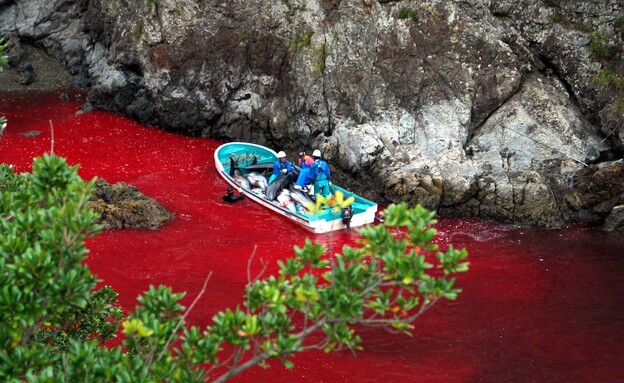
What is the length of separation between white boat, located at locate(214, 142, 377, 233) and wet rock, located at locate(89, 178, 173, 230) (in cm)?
256

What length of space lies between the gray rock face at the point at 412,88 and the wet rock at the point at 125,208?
5.24 metres

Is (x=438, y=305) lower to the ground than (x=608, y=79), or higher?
lower

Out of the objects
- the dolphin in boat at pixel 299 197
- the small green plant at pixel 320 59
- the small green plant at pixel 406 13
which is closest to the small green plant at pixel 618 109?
the small green plant at pixel 406 13

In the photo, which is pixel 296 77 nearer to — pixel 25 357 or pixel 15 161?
pixel 15 161

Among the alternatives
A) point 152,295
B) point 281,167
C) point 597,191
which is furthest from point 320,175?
point 152,295

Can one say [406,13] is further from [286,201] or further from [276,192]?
[286,201]

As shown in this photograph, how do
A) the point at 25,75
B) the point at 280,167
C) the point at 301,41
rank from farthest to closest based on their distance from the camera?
the point at 25,75, the point at 301,41, the point at 280,167

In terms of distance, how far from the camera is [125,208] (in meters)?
18.1

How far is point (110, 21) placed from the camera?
26.5 meters

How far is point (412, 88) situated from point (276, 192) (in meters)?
5.30

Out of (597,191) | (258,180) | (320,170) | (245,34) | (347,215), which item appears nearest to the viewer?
(347,215)

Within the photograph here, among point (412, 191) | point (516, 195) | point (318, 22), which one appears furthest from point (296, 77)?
point (516, 195)

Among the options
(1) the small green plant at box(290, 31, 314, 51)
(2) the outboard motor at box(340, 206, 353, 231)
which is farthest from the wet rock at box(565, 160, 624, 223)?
(1) the small green plant at box(290, 31, 314, 51)

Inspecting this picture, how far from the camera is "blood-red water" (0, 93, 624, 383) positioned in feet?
41.8
